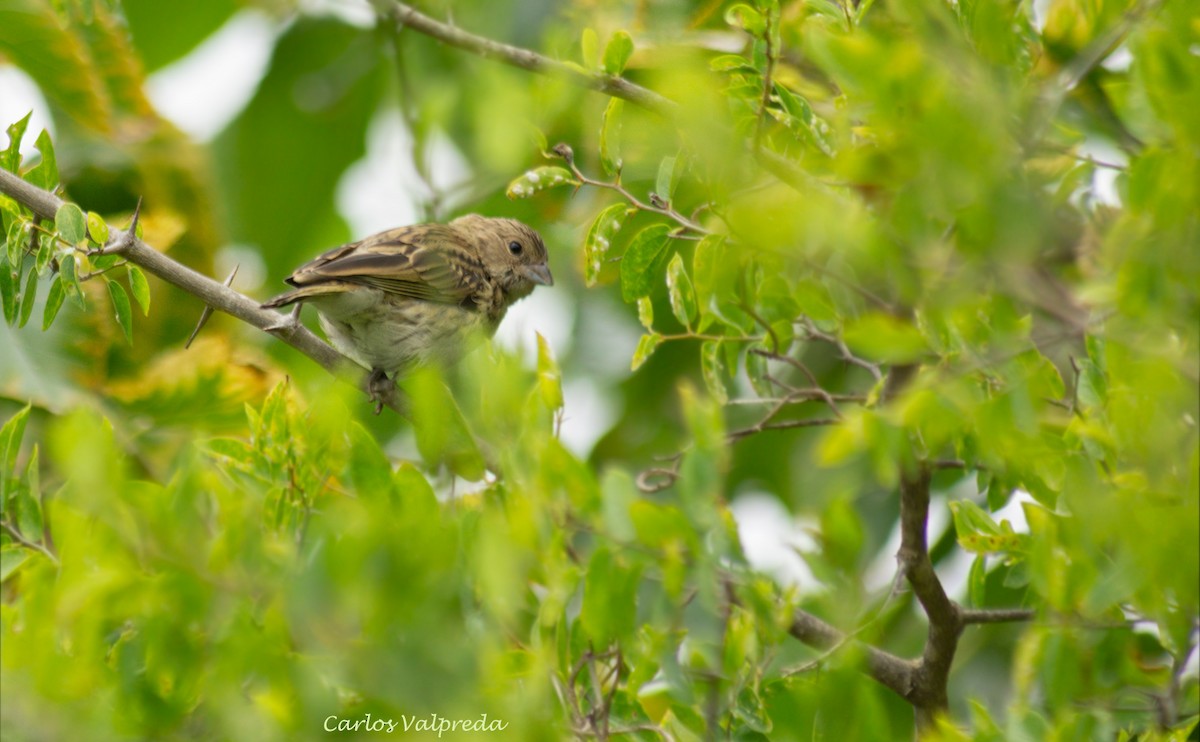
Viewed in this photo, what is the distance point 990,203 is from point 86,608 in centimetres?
157

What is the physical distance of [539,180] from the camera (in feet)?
11.7

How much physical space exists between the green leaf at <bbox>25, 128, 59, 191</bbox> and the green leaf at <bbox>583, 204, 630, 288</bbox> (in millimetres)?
1563

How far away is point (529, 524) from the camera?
224 centimetres

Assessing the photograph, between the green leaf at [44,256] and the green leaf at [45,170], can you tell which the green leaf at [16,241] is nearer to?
the green leaf at [44,256]

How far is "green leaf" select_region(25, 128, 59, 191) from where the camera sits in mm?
3684

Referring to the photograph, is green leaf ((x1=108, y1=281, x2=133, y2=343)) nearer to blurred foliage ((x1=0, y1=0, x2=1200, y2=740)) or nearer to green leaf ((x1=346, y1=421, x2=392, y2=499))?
blurred foliage ((x1=0, y1=0, x2=1200, y2=740))

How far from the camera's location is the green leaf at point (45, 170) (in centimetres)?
368

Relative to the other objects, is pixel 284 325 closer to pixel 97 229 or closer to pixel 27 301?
pixel 97 229

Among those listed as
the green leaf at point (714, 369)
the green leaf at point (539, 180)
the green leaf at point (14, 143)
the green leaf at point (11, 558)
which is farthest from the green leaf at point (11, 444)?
the green leaf at point (714, 369)

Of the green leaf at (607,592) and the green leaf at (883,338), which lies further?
the green leaf at (607,592)

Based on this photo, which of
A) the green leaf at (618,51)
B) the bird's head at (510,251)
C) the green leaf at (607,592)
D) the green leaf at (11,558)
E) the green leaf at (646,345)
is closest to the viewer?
the green leaf at (607,592)

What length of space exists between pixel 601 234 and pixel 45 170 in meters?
1.63

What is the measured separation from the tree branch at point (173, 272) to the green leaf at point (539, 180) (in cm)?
72

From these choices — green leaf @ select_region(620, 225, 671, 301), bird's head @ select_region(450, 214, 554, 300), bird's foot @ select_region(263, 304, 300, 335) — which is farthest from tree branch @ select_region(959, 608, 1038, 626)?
bird's head @ select_region(450, 214, 554, 300)
